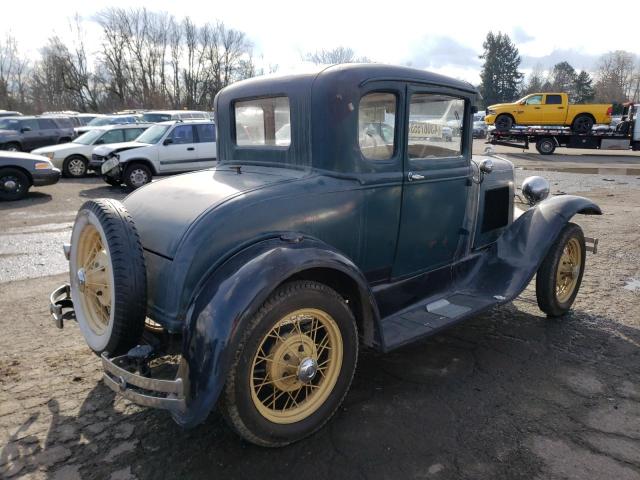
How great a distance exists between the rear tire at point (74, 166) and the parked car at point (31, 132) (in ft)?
14.1

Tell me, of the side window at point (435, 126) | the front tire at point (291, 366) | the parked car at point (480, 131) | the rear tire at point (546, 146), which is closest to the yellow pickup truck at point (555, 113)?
the rear tire at point (546, 146)

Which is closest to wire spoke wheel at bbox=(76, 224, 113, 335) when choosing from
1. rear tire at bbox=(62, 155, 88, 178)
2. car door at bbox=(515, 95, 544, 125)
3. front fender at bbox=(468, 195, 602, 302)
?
front fender at bbox=(468, 195, 602, 302)

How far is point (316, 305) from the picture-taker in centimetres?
245

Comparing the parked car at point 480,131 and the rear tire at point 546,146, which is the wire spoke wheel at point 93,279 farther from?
the parked car at point 480,131

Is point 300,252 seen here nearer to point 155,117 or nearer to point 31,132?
point 31,132

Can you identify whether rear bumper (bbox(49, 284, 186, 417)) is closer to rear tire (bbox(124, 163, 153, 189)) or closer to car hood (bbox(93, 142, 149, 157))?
rear tire (bbox(124, 163, 153, 189))

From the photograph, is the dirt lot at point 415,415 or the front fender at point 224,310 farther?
the dirt lot at point 415,415

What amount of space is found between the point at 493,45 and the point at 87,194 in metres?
61.6

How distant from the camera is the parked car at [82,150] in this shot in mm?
13828

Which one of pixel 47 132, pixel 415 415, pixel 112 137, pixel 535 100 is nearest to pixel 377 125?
pixel 415 415

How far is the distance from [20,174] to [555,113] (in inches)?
828

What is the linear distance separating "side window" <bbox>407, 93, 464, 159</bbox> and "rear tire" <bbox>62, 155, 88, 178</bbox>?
43.5 ft

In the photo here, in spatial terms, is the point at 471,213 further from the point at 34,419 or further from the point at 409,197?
the point at 34,419

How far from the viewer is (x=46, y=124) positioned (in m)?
17.3
